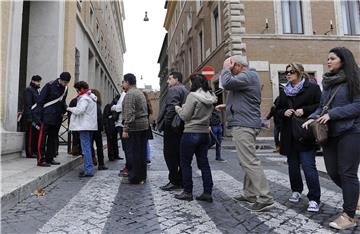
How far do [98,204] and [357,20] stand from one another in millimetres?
19213

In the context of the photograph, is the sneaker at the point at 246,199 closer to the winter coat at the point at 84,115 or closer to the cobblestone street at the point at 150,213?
the cobblestone street at the point at 150,213

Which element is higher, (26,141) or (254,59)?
(254,59)

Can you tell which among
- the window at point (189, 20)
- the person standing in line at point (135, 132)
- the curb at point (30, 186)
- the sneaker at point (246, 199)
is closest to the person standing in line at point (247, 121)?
the sneaker at point (246, 199)

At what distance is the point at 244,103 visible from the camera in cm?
404

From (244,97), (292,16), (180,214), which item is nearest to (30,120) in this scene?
(180,214)

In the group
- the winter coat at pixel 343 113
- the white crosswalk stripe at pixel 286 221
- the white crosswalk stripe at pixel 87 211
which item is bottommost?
the white crosswalk stripe at pixel 286 221

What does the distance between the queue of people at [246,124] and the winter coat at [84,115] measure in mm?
19

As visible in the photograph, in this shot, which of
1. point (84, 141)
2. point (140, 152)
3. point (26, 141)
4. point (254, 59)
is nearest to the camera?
point (140, 152)

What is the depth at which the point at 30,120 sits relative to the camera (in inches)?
279

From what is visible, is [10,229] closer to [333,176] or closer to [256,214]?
[256,214]

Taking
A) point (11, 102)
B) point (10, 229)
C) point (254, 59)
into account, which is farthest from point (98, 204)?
point (254, 59)

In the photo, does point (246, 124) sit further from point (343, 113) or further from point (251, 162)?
point (343, 113)

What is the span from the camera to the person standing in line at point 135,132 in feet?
18.3

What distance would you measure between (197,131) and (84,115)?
2.81 m
